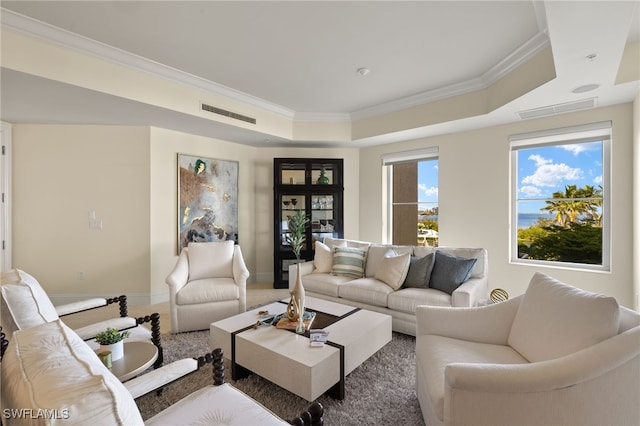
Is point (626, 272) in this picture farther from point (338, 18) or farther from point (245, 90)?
point (245, 90)

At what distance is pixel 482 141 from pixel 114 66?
4.53 m

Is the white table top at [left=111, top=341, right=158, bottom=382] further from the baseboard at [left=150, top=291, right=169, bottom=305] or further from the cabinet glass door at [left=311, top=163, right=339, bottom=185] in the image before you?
the cabinet glass door at [left=311, top=163, right=339, bottom=185]

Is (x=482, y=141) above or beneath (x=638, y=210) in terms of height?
above

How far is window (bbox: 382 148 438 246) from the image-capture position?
4664 millimetres

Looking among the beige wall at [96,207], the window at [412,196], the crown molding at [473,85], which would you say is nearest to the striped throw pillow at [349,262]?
the window at [412,196]

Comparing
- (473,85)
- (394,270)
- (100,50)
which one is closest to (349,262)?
A: (394,270)

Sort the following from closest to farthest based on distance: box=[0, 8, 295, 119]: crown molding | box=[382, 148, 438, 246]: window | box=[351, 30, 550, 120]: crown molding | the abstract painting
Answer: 1. box=[0, 8, 295, 119]: crown molding
2. box=[351, 30, 550, 120]: crown molding
3. the abstract painting
4. box=[382, 148, 438, 246]: window

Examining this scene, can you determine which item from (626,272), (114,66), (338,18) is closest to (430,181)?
(626,272)

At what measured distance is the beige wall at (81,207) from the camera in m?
3.76

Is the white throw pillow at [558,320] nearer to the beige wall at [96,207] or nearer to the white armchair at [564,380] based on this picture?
the white armchair at [564,380]

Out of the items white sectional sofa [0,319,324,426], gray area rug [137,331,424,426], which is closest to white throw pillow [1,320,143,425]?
white sectional sofa [0,319,324,426]

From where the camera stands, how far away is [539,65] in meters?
2.71

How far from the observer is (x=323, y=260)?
397 centimetres

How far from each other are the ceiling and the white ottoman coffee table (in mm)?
2372
